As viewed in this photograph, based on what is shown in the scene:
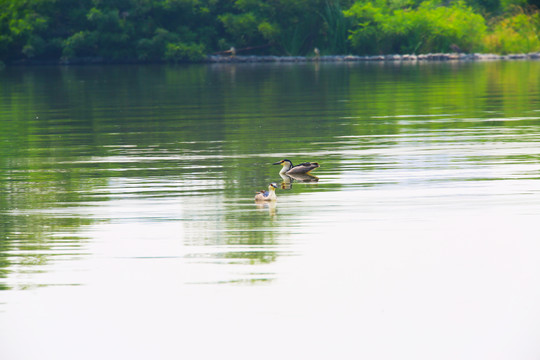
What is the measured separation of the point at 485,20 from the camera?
67312 mm

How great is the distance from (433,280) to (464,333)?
119cm

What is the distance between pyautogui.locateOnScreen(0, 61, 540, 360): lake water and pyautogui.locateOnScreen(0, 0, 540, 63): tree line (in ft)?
141

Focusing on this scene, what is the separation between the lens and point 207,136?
2014cm

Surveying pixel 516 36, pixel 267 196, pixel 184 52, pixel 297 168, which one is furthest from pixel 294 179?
pixel 184 52

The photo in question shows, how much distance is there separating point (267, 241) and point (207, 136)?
10510mm

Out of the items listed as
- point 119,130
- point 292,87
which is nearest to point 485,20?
point 292,87

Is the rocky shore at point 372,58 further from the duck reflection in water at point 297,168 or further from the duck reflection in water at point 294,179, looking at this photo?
Answer: the duck reflection in water at point 294,179

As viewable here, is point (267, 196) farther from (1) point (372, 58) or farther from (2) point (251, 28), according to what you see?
(2) point (251, 28)

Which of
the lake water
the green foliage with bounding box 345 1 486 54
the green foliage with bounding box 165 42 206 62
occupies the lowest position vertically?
the lake water

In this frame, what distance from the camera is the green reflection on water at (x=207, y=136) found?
11.1 m

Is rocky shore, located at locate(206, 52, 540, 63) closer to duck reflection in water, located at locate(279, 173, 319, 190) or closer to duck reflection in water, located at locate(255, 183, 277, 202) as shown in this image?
duck reflection in water, located at locate(279, 173, 319, 190)

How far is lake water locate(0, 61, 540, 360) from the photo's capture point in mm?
7426

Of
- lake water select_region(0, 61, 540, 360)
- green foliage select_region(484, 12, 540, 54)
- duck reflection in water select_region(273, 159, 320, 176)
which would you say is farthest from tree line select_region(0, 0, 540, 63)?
duck reflection in water select_region(273, 159, 320, 176)

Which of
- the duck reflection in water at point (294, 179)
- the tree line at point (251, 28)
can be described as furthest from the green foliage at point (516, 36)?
the duck reflection in water at point (294, 179)
